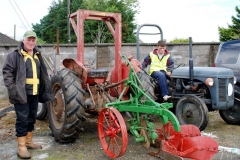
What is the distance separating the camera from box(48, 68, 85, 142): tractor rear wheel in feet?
14.8

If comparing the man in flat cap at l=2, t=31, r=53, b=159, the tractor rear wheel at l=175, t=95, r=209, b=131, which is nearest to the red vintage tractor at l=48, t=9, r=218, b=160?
the man in flat cap at l=2, t=31, r=53, b=159

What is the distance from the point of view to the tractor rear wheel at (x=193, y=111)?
5.16m

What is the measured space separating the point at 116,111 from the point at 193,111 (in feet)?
6.19

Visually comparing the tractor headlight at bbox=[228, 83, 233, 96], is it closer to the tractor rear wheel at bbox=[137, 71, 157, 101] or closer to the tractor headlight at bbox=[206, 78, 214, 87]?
the tractor headlight at bbox=[206, 78, 214, 87]

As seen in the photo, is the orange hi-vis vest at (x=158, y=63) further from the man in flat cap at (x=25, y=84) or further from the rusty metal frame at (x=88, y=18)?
the man in flat cap at (x=25, y=84)

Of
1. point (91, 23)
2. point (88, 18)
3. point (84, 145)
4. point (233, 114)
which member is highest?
point (91, 23)

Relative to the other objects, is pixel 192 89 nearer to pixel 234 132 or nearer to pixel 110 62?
pixel 234 132

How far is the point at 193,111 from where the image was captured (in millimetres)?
5363

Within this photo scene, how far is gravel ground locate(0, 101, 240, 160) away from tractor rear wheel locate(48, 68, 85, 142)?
0.21 metres

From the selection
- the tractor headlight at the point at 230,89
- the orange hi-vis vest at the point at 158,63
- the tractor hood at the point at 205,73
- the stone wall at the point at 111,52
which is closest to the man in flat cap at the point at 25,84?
the orange hi-vis vest at the point at 158,63

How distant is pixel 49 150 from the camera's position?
14.8 ft

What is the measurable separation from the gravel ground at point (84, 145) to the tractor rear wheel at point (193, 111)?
0.40 metres

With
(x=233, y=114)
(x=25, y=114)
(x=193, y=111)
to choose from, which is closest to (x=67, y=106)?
(x=25, y=114)

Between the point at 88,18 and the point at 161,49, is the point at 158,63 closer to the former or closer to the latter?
the point at 161,49
